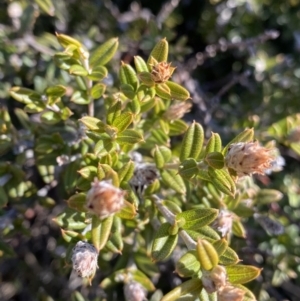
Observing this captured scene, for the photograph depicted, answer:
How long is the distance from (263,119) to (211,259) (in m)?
1.34

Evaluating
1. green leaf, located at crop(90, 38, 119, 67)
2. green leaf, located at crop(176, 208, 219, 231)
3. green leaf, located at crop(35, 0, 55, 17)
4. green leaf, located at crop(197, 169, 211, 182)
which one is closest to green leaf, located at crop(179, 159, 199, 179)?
green leaf, located at crop(197, 169, 211, 182)

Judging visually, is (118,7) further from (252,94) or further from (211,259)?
(211,259)

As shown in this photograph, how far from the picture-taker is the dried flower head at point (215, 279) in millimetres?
1256

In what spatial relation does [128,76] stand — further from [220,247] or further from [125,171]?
[220,247]

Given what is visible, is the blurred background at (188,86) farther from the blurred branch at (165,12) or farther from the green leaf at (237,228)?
the green leaf at (237,228)

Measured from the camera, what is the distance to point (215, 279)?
1263 mm

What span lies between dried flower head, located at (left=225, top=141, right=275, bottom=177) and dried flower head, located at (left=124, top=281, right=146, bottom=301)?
67cm

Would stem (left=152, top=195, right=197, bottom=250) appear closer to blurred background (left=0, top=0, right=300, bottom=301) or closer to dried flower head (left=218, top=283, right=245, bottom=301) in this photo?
dried flower head (left=218, top=283, right=245, bottom=301)

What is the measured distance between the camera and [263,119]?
245 cm

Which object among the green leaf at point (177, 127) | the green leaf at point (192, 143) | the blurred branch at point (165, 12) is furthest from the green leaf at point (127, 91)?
the blurred branch at point (165, 12)

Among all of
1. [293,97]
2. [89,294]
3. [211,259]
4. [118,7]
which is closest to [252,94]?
[293,97]

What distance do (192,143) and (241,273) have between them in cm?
46

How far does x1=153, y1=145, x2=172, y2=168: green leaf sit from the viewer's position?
5.61 ft

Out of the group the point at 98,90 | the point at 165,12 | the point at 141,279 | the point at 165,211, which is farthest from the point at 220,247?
the point at 165,12
